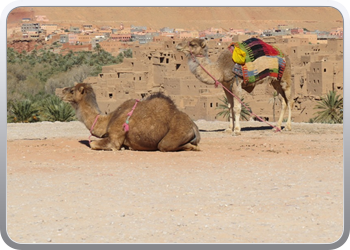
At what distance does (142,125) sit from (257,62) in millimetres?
3831

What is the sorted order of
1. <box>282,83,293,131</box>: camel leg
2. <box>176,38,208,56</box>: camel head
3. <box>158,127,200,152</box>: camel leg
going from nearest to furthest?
<box>158,127,200,152</box>: camel leg
<box>176,38,208,56</box>: camel head
<box>282,83,293,131</box>: camel leg

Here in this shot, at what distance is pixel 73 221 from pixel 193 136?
441 centimetres

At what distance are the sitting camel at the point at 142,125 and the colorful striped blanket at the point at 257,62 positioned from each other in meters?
3.03

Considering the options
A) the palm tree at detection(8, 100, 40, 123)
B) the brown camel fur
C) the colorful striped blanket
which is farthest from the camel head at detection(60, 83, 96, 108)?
the palm tree at detection(8, 100, 40, 123)

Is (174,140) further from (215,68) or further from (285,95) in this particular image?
(285,95)

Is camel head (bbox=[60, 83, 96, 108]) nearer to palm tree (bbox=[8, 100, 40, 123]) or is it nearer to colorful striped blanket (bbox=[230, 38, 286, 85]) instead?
colorful striped blanket (bbox=[230, 38, 286, 85])

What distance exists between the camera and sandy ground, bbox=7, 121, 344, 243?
5.12 metres

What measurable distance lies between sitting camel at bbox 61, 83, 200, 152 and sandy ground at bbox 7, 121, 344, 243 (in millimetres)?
208

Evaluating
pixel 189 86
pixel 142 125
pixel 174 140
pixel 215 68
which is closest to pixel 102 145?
pixel 142 125

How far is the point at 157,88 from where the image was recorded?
144 ft

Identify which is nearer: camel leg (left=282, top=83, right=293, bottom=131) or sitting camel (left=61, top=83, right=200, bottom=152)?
sitting camel (left=61, top=83, right=200, bottom=152)

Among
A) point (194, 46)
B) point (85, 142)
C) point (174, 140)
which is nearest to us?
point (174, 140)

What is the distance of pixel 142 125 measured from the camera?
954cm

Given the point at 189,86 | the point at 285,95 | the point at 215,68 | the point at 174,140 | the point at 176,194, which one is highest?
the point at 215,68
